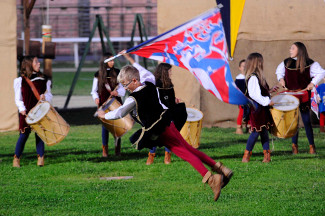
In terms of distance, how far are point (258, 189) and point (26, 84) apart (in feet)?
12.7

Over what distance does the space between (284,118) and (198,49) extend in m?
2.75

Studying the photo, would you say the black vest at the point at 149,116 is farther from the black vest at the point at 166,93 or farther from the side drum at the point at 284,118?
the side drum at the point at 284,118

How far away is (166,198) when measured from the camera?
23.8ft

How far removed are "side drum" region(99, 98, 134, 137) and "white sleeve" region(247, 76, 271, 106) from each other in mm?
1891

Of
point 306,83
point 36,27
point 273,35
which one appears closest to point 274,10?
point 273,35

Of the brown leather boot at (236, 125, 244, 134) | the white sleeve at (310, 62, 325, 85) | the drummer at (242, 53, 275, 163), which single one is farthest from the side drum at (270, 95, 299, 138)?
the brown leather boot at (236, 125, 244, 134)

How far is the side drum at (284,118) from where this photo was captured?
31.7 ft

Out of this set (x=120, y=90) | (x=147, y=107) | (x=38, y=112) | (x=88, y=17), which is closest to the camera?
(x=147, y=107)

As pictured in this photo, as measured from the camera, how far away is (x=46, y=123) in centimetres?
920

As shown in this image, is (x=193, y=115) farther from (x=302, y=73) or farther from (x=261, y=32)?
(x=261, y=32)

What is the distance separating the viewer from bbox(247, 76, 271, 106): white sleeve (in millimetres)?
9133

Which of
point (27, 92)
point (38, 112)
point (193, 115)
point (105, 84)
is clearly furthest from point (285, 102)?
point (27, 92)

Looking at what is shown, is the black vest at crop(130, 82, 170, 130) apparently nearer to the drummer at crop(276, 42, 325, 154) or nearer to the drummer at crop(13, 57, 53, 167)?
the drummer at crop(13, 57, 53, 167)

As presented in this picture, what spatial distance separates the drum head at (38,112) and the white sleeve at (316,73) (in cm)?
404
